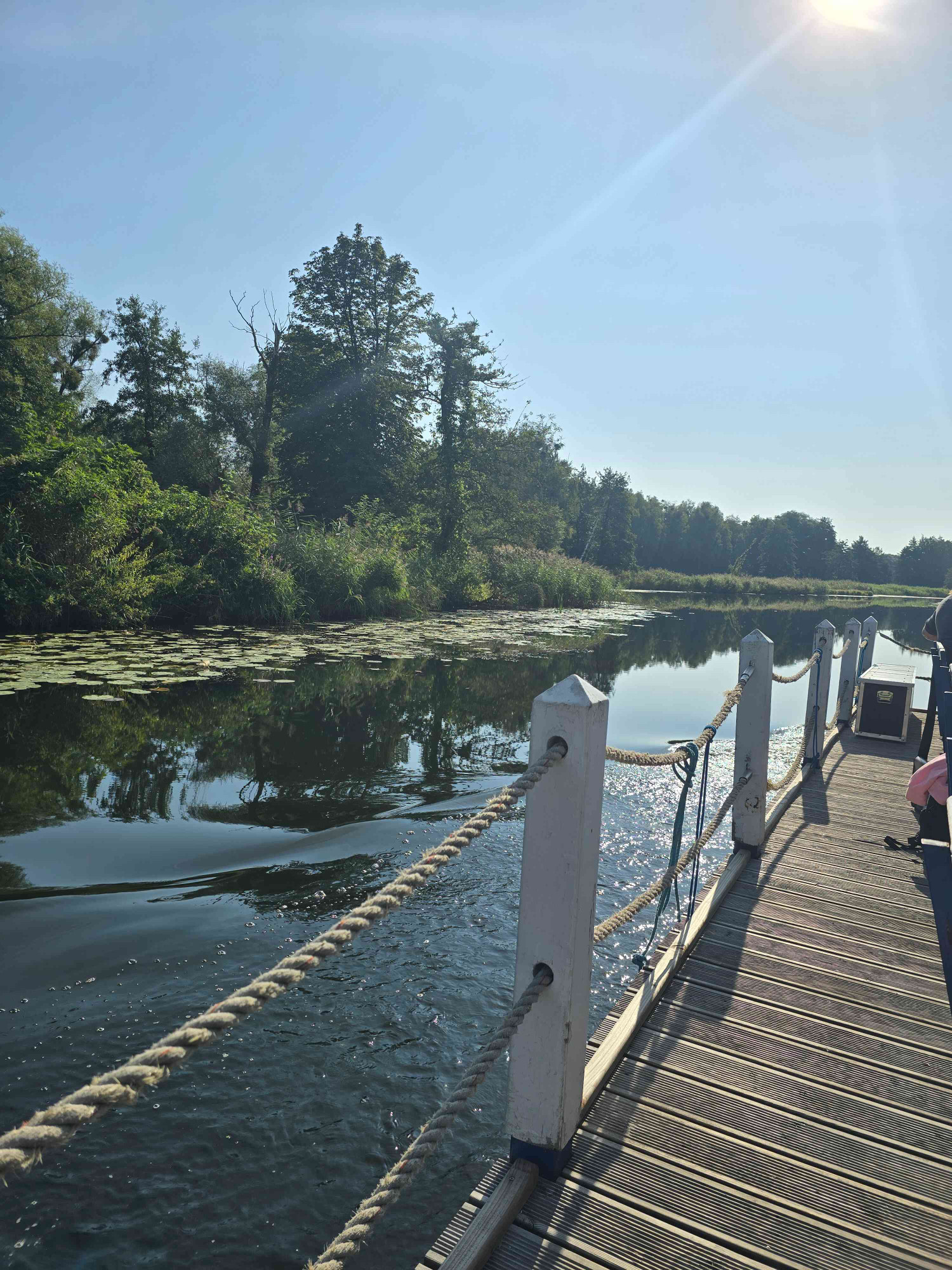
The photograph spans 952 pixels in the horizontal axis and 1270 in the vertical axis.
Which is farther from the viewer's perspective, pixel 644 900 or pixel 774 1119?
pixel 644 900

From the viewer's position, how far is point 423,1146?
61.8 inches

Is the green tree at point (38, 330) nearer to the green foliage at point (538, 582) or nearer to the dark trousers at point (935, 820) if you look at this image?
the green foliage at point (538, 582)

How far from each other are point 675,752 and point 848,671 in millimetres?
6493

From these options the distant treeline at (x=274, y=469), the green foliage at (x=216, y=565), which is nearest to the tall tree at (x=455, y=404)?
the distant treeline at (x=274, y=469)

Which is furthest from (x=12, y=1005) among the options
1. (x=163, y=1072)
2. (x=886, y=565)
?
(x=886, y=565)

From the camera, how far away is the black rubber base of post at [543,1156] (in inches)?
75.0

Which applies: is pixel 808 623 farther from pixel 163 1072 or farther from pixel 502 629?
pixel 163 1072

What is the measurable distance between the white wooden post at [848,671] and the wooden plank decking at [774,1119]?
16.6ft

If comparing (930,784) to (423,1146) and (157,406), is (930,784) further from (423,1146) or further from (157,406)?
(157,406)

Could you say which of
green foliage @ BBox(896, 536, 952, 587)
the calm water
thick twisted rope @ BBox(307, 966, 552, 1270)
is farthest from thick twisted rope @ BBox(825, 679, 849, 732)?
green foliage @ BBox(896, 536, 952, 587)

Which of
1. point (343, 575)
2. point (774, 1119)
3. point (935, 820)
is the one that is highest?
point (343, 575)

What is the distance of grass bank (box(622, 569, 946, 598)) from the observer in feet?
169

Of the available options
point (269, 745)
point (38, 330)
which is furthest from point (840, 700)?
point (38, 330)

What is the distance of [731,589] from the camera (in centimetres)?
5528
